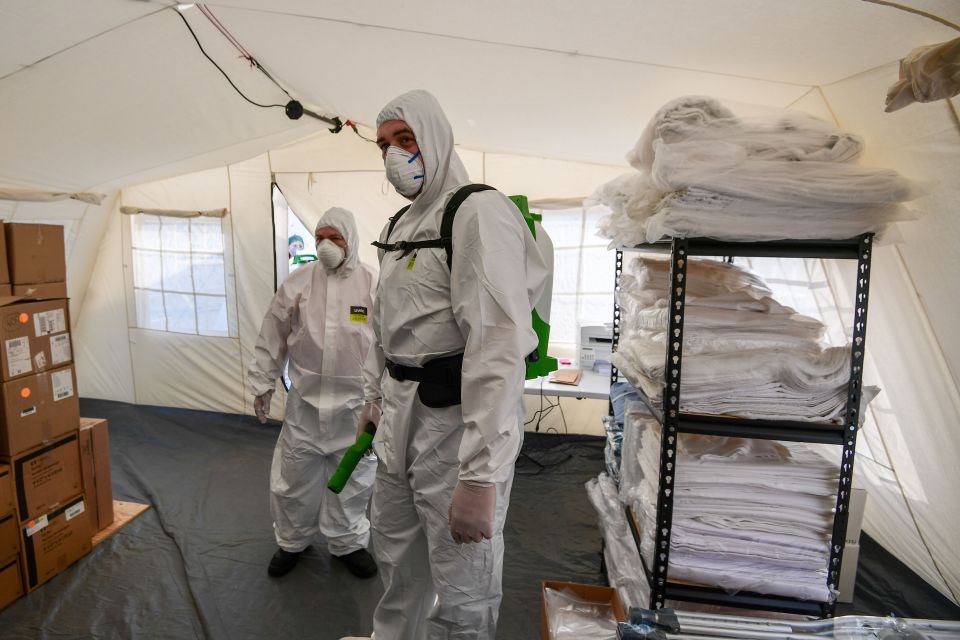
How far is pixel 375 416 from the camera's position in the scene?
58.7 inches

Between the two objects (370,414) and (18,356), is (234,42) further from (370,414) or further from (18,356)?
(370,414)

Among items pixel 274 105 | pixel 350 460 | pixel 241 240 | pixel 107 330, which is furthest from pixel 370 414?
pixel 107 330

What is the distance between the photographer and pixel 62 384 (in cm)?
214

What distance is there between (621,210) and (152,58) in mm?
Answer: 2021

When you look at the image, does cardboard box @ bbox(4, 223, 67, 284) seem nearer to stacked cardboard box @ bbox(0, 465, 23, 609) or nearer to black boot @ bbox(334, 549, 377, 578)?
stacked cardboard box @ bbox(0, 465, 23, 609)

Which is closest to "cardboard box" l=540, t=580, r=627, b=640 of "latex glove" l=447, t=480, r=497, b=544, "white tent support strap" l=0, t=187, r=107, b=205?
"latex glove" l=447, t=480, r=497, b=544

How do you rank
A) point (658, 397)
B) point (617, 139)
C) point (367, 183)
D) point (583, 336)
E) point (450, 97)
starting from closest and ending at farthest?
1. point (658, 397)
2. point (450, 97)
3. point (617, 139)
4. point (583, 336)
5. point (367, 183)

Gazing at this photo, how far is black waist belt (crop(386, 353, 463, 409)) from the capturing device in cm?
109

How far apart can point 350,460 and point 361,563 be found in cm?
106

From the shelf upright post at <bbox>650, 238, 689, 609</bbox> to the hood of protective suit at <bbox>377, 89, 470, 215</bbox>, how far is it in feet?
1.82

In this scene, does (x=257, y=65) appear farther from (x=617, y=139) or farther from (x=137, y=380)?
(x=137, y=380)

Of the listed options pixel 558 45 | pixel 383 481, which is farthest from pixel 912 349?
pixel 383 481

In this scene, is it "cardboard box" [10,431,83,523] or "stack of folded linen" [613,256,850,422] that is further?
"cardboard box" [10,431,83,523]

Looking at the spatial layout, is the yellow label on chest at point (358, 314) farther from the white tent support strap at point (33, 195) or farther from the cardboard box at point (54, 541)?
the white tent support strap at point (33, 195)
